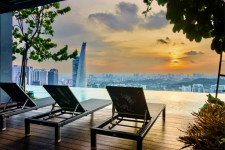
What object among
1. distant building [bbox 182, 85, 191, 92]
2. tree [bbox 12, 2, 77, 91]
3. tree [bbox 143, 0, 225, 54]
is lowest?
distant building [bbox 182, 85, 191, 92]

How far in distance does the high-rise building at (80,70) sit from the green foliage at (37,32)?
2686mm

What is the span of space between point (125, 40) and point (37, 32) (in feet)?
19.6

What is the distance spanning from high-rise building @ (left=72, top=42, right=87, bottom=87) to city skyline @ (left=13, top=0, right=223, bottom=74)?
0.56m

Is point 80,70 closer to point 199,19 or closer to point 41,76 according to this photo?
point 41,76

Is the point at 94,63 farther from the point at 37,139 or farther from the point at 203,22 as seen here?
the point at 203,22

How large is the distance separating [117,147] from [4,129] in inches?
90.8

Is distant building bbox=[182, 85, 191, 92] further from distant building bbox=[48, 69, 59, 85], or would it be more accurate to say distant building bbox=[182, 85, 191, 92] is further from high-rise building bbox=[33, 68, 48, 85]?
high-rise building bbox=[33, 68, 48, 85]

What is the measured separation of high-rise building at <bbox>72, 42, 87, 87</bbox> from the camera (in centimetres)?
966

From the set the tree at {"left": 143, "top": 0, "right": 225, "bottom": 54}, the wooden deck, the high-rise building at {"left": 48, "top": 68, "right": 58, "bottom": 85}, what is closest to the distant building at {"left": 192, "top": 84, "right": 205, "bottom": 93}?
the wooden deck

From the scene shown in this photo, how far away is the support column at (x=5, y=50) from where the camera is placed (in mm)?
5715

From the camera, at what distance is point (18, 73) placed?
7.02 m

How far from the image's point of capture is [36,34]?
673cm

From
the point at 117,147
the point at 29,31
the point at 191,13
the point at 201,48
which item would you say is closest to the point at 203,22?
the point at 191,13

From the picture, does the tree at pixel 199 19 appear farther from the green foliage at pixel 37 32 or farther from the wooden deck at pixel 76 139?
the green foliage at pixel 37 32
